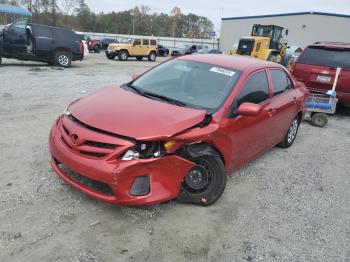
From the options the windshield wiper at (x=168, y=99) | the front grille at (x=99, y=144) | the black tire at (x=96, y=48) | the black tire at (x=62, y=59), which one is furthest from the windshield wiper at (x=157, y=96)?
the black tire at (x=96, y=48)

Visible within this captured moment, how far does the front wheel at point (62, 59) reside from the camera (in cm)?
1619

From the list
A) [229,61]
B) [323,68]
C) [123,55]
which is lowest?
[123,55]

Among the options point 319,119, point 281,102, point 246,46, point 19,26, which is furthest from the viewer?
point 246,46

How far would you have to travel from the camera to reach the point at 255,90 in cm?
484

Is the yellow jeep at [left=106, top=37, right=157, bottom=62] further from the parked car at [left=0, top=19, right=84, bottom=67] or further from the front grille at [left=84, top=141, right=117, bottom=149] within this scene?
the front grille at [left=84, top=141, right=117, bottom=149]

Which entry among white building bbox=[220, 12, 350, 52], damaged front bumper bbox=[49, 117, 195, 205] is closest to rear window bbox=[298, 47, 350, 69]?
damaged front bumper bbox=[49, 117, 195, 205]

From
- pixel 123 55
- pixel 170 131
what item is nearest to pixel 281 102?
pixel 170 131

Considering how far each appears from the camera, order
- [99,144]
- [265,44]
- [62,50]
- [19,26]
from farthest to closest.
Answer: [265,44]
[62,50]
[19,26]
[99,144]

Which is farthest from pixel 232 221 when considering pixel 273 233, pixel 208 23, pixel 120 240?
pixel 208 23

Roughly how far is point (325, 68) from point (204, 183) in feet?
20.9

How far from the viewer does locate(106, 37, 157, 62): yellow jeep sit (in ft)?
89.1

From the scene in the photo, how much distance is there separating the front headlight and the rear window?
6900 mm

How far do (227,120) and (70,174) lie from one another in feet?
6.17

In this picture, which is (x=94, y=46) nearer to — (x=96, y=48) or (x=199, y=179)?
(x=96, y=48)
